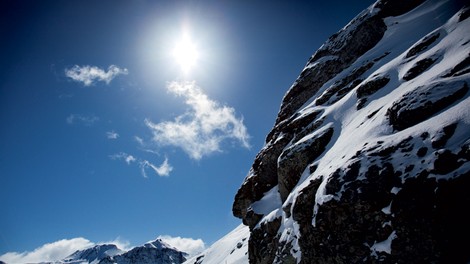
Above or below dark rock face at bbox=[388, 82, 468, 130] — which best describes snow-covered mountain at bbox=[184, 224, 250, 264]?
below

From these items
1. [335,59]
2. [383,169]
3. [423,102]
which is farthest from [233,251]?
[423,102]

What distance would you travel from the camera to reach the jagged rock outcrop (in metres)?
10.1

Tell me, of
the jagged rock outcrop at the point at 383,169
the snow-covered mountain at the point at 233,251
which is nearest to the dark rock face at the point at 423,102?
the jagged rock outcrop at the point at 383,169

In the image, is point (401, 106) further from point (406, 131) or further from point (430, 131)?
point (430, 131)

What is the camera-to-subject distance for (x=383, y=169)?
12.4 metres

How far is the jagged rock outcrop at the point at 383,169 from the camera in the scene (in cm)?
1010

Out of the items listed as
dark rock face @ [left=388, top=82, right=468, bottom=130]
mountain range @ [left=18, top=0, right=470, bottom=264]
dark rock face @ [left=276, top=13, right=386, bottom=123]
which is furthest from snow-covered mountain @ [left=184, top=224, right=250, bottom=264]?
dark rock face @ [left=388, top=82, right=468, bottom=130]

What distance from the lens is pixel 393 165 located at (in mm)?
12141

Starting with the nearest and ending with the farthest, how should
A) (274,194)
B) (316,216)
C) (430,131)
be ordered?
(430,131) → (316,216) → (274,194)

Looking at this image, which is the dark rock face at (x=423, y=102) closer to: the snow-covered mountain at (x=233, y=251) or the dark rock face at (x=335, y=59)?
the dark rock face at (x=335, y=59)

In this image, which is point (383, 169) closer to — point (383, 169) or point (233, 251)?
point (383, 169)

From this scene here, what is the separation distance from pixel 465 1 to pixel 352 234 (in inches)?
1166

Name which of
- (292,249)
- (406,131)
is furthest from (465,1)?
(292,249)

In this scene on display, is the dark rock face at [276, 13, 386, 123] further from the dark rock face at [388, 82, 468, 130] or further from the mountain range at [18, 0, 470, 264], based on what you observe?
the dark rock face at [388, 82, 468, 130]
